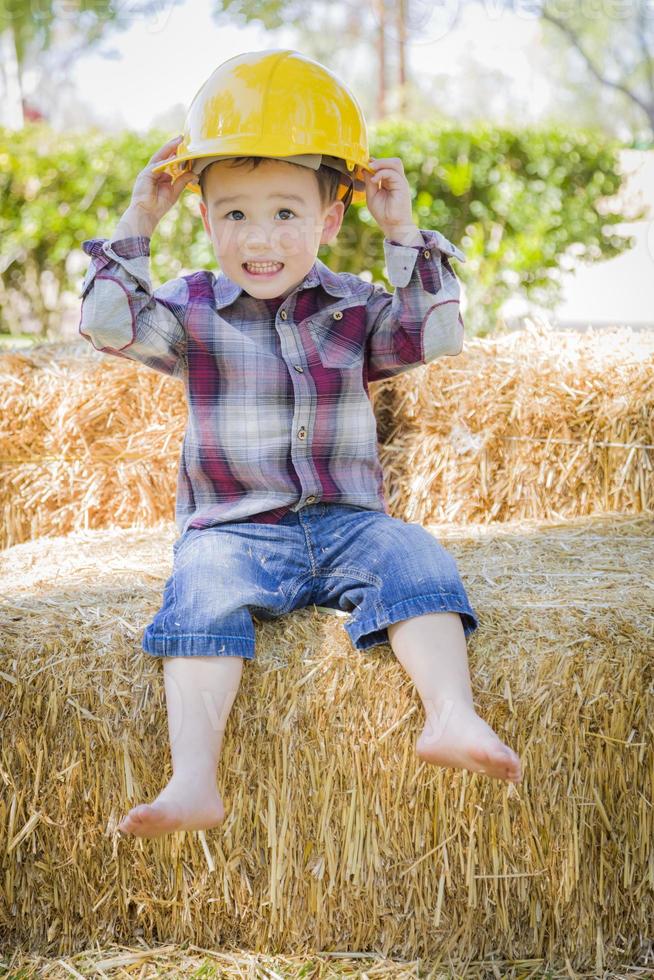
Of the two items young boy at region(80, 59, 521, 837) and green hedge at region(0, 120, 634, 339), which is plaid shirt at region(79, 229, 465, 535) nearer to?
young boy at region(80, 59, 521, 837)

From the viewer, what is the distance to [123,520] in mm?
2844

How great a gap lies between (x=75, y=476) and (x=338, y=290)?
47.2 inches

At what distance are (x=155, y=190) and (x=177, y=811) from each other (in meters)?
1.18

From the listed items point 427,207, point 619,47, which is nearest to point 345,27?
point 619,47

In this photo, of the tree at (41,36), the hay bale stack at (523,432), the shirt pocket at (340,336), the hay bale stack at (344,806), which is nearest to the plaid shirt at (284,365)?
the shirt pocket at (340,336)

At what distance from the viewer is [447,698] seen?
1562mm

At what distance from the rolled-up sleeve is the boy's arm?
0.46m

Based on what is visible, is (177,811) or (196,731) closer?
(177,811)

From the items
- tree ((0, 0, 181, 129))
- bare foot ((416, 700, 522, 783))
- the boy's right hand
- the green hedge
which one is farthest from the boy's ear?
tree ((0, 0, 181, 129))

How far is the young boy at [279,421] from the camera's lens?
1608mm

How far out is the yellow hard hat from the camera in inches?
67.5

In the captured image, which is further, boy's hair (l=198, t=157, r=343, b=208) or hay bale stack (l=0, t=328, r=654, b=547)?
hay bale stack (l=0, t=328, r=654, b=547)

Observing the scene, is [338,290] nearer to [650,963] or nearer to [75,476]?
[75,476]

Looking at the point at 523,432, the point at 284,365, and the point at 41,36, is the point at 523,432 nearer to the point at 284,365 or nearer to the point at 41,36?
the point at 284,365
